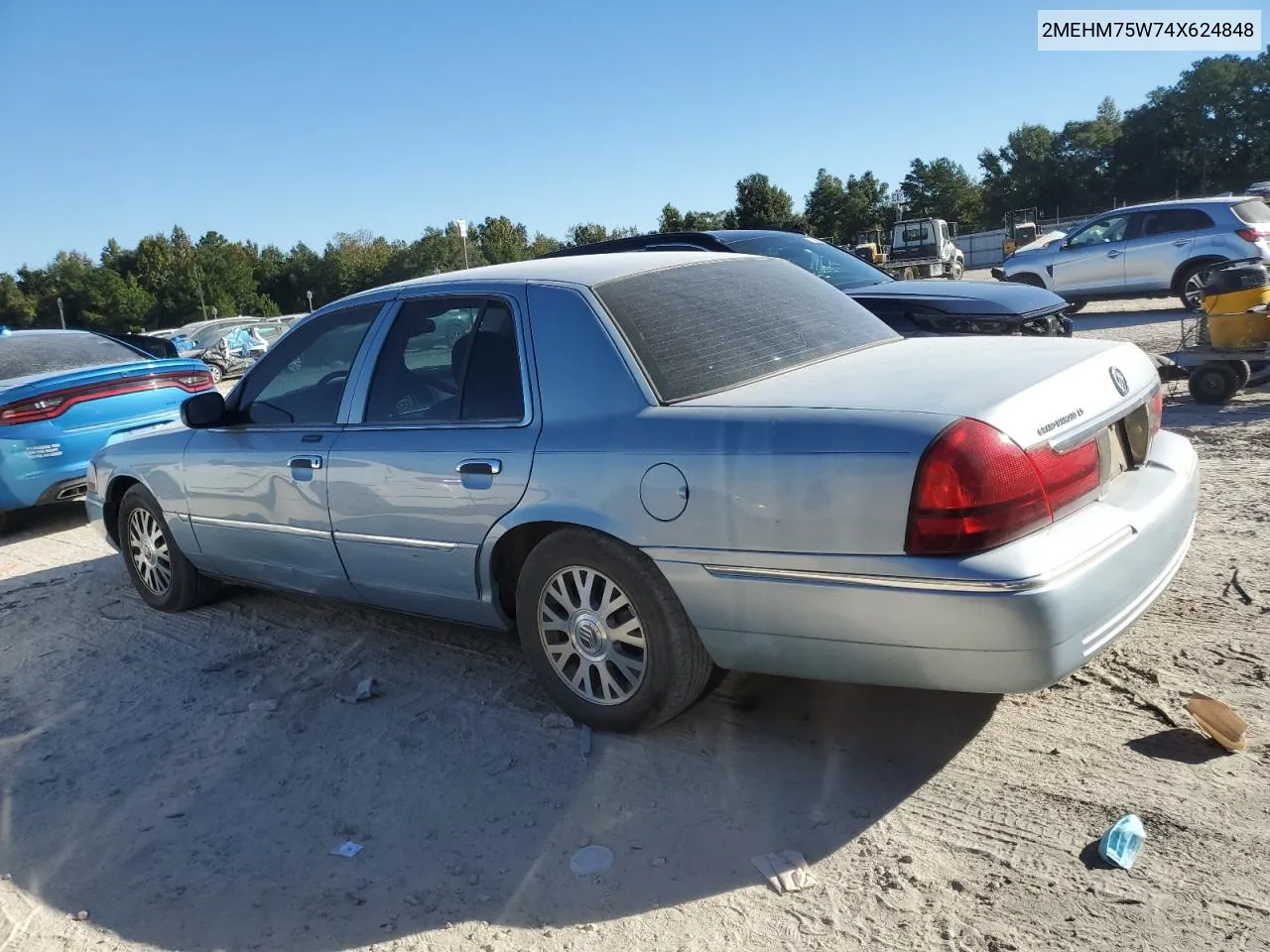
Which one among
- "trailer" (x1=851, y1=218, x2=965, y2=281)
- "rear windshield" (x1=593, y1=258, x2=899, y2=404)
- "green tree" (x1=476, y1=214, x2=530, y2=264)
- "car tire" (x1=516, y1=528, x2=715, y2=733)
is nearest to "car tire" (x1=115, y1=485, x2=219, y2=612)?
"car tire" (x1=516, y1=528, x2=715, y2=733)

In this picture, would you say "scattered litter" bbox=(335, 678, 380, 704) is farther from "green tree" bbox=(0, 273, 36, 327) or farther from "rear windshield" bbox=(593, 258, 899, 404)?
"green tree" bbox=(0, 273, 36, 327)

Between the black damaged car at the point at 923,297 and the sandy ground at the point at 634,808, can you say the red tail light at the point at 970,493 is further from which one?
the black damaged car at the point at 923,297

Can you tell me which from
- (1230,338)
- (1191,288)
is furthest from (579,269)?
(1191,288)

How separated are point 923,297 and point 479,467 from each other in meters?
5.12

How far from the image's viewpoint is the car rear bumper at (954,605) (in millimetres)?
2627

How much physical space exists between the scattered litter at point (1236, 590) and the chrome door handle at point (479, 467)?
9.89 ft

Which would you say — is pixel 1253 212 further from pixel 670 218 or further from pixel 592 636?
pixel 670 218

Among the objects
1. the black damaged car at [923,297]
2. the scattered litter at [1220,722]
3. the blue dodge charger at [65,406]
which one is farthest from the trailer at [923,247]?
the scattered litter at [1220,722]

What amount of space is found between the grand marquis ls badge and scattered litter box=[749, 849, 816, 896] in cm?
178

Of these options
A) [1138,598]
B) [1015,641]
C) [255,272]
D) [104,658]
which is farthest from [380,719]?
[255,272]

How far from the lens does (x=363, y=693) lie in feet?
13.4

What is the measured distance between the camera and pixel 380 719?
3.87m

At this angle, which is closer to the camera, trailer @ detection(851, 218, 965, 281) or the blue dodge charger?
the blue dodge charger

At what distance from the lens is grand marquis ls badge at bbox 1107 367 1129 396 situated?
3221mm
